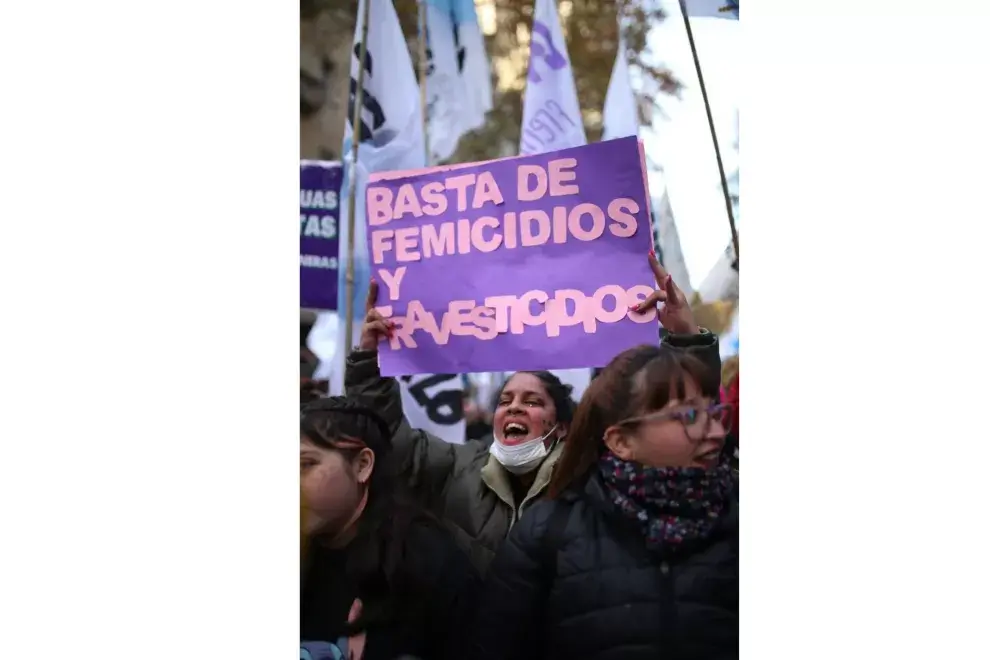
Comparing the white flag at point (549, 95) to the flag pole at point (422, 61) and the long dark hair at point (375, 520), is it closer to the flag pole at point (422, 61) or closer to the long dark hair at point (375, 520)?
the flag pole at point (422, 61)

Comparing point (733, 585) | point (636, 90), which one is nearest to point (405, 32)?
point (636, 90)

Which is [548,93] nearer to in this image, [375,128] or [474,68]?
[474,68]

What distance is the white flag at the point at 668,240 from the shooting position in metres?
2.16

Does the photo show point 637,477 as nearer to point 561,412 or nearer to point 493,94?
point 561,412

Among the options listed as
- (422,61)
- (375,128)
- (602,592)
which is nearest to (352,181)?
(375,128)

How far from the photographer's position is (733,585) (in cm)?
214

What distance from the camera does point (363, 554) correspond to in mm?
2307

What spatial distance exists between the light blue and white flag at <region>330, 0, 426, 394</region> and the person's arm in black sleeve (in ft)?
2.01

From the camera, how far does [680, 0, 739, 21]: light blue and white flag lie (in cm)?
218

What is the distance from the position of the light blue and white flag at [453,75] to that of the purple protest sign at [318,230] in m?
0.29

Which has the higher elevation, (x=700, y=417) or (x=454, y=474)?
(x=700, y=417)

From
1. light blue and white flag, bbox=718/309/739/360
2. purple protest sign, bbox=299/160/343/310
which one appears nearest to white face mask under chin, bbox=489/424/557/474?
light blue and white flag, bbox=718/309/739/360

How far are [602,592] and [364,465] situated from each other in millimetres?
691

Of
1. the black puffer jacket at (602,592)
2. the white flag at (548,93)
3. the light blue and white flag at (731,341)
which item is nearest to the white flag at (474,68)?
the white flag at (548,93)
